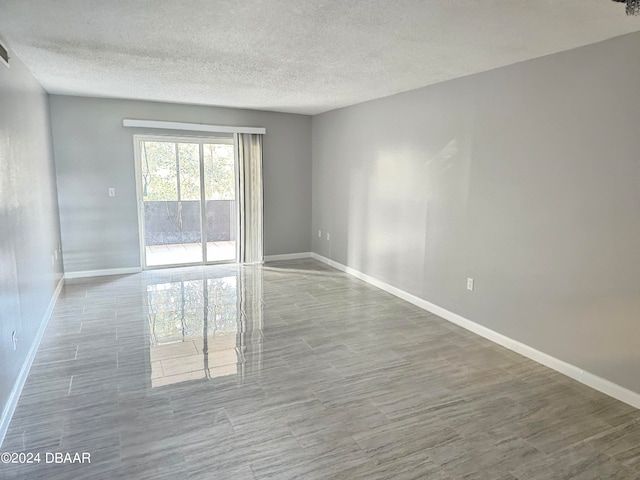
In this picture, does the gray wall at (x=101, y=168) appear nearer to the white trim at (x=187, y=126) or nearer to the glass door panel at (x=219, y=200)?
the white trim at (x=187, y=126)

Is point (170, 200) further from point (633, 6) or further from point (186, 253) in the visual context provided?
point (633, 6)

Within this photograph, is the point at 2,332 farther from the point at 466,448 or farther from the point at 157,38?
the point at 466,448

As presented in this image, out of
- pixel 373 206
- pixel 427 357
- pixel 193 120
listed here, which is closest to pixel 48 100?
pixel 193 120

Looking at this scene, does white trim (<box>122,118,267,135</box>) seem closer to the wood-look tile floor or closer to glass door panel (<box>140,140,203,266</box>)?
glass door panel (<box>140,140,203,266</box>)

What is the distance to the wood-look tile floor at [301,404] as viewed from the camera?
216 cm

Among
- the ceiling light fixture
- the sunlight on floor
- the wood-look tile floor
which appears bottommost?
the wood-look tile floor

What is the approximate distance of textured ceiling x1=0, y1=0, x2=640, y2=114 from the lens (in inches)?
90.4

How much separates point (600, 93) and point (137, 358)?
155 inches

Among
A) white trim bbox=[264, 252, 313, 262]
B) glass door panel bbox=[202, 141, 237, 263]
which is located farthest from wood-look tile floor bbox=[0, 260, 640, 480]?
white trim bbox=[264, 252, 313, 262]

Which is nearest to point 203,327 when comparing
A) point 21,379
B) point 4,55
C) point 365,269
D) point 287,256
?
point 21,379

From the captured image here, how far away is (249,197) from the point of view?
21.8ft

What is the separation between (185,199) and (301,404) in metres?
4.40

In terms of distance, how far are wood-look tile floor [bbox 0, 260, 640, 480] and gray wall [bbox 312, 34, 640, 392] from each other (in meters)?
0.41

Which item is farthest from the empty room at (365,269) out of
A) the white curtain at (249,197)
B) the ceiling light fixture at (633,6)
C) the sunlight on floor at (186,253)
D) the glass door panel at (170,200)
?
the white curtain at (249,197)
